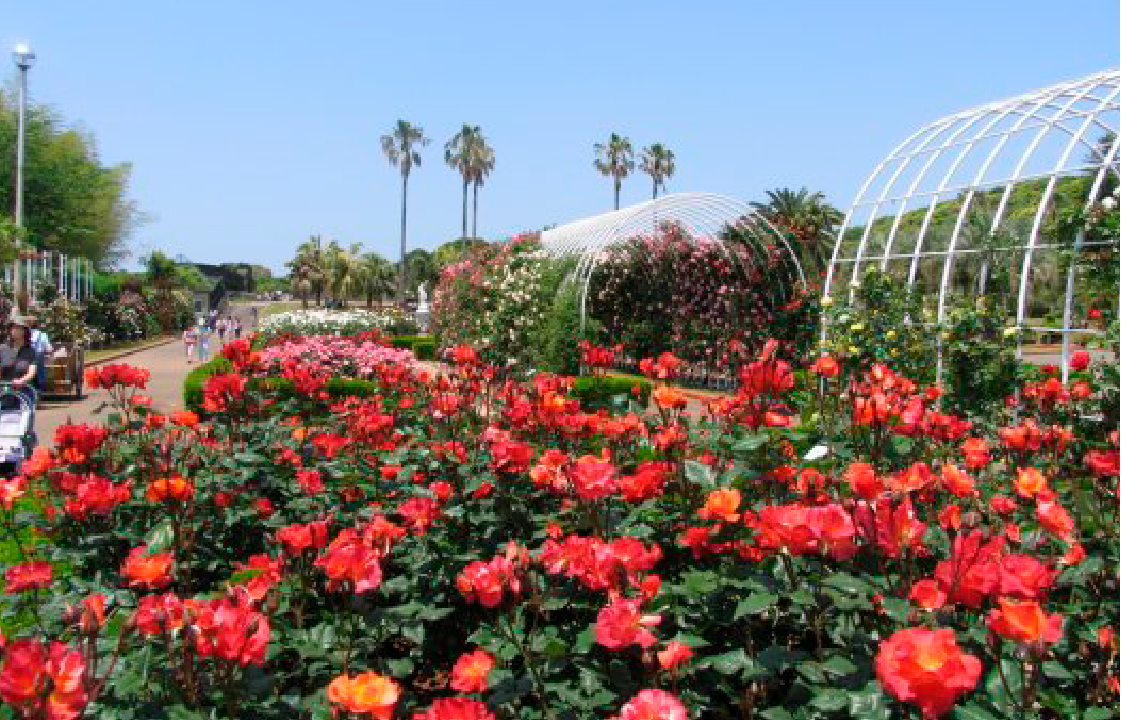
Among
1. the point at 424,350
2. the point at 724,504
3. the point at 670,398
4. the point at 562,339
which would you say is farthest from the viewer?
the point at 424,350

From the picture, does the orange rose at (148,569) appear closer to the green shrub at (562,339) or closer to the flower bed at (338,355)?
the flower bed at (338,355)

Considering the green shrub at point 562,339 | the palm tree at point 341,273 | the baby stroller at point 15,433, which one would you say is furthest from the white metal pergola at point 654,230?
the palm tree at point 341,273

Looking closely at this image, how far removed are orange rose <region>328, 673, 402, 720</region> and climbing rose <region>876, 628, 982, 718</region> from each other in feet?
2.07

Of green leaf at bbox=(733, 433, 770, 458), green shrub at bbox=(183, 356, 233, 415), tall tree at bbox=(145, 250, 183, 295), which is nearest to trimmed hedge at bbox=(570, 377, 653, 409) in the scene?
green leaf at bbox=(733, 433, 770, 458)

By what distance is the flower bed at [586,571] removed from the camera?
1.47m

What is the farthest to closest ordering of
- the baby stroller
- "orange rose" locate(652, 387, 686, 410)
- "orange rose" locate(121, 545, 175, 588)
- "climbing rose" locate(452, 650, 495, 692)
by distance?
the baby stroller, "orange rose" locate(652, 387, 686, 410), "orange rose" locate(121, 545, 175, 588), "climbing rose" locate(452, 650, 495, 692)

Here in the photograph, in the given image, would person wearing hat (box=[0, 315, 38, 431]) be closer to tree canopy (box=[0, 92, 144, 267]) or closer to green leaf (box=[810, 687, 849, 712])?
green leaf (box=[810, 687, 849, 712])

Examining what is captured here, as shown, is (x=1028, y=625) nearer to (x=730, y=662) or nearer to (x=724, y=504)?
(x=730, y=662)

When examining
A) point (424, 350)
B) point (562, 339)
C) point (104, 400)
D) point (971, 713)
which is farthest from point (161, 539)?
point (424, 350)

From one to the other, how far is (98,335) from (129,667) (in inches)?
1114

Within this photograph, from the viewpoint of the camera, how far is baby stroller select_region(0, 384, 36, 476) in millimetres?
6465

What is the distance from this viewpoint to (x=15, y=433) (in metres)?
6.57

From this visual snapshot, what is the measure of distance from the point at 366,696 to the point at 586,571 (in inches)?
21.0

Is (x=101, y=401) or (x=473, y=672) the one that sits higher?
(x=473, y=672)
